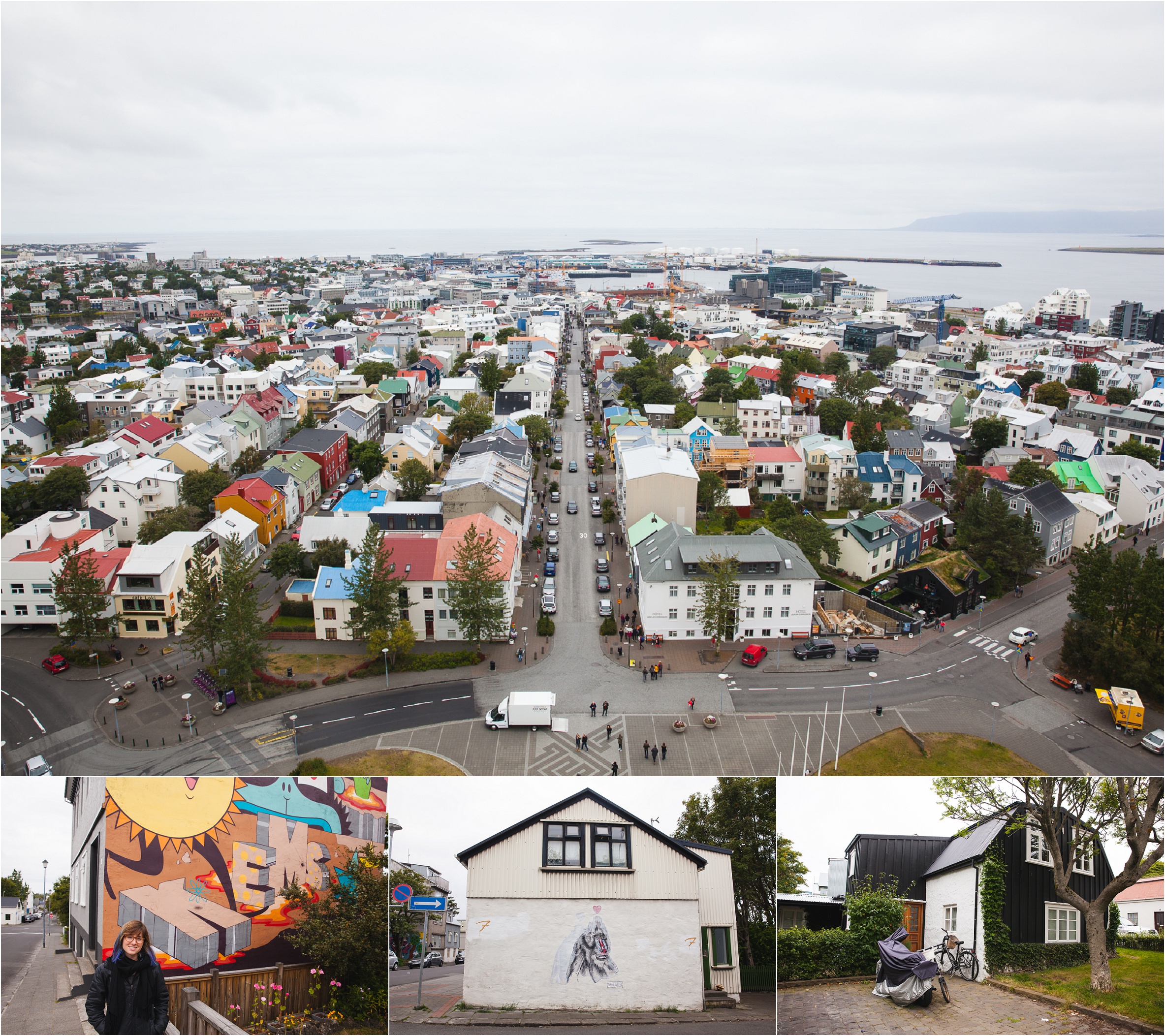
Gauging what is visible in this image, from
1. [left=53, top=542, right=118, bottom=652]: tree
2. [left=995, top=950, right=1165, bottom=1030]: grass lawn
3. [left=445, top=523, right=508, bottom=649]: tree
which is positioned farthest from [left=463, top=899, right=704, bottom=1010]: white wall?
[left=53, top=542, right=118, bottom=652]: tree

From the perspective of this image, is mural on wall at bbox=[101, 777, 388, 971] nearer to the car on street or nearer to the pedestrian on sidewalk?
the pedestrian on sidewalk

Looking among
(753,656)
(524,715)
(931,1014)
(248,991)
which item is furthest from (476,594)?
(931,1014)

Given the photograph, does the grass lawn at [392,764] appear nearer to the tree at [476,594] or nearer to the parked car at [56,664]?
the tree at [476,594]

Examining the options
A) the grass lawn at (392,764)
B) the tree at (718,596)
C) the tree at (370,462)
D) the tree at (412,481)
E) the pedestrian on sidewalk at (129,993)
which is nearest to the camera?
the pedestrian on sidewalk at (129,993)

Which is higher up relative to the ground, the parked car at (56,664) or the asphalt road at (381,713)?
the parked car at (56,664)

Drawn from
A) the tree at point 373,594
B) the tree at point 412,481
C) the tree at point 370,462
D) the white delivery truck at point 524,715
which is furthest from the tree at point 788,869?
the tree at point 370,462

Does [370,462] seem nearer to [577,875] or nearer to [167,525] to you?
[167,525]

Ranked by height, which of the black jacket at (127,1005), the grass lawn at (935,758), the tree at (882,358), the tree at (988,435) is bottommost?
the grass lawn at (935,758)
